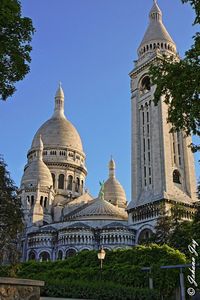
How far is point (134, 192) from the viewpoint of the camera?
6462 cm

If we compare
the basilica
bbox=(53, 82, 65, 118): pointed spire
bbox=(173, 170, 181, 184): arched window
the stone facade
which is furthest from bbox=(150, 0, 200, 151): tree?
bbox=(53, 82, 65, 118): pointed spire

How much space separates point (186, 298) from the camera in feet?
88.1

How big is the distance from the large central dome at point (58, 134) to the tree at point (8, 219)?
228ft

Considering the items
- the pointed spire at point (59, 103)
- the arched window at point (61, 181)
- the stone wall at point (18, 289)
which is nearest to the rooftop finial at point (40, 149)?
the arched window at point (61, 181)

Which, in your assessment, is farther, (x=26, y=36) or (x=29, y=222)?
(x=29, y=222)

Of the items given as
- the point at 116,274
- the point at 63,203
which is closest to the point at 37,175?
the point at 63,203

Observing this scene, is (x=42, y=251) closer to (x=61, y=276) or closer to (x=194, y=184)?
(x=194, y=184)

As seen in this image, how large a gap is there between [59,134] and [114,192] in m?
19.1

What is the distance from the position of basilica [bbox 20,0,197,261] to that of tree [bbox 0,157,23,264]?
3261 centimetres

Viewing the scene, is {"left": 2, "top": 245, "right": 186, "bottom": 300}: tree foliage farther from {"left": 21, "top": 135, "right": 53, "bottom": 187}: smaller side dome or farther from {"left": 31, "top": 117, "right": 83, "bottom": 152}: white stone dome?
{"left": 31, "top": 117, "right": 83, "bottom": 152}: white stone dome

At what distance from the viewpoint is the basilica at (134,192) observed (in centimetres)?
6025

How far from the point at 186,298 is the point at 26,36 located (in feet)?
67.8

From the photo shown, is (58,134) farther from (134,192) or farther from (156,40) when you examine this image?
(134,192)

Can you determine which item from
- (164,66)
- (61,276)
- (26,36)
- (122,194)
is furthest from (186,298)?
(122,194)
